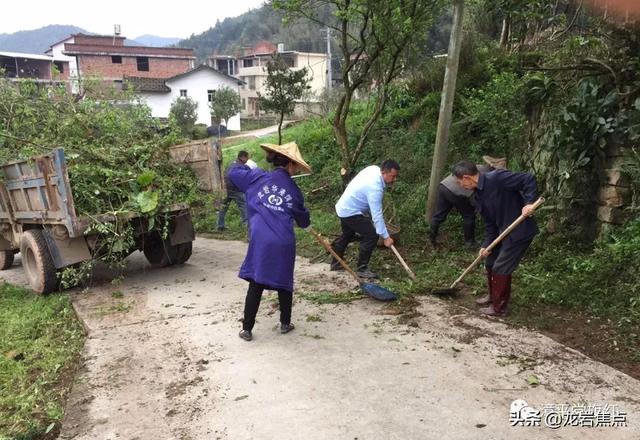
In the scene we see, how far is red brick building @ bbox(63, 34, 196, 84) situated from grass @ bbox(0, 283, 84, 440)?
1756 inches

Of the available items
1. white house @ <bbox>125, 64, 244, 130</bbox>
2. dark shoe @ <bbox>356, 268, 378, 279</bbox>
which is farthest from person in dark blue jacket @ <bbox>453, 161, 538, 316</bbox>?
white house @ <bbox>125, 64, 244, 130</bbox>

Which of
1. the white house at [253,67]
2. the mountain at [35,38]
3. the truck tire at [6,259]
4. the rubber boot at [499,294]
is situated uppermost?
the mountain at [35,38]

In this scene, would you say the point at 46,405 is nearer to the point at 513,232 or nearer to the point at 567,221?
the point at 513,232

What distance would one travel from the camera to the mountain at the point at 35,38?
151 m

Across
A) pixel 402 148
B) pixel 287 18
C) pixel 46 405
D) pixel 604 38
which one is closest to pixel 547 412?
pixel 46 405

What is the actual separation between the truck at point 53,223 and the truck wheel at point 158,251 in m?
0.01

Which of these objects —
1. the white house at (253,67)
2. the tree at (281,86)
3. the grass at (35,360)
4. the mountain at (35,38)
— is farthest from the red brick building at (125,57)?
the mountain at (35,38)

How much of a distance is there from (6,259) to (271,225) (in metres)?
5.75

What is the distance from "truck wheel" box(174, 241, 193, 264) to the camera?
7.00 meters

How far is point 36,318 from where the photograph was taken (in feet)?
17.5

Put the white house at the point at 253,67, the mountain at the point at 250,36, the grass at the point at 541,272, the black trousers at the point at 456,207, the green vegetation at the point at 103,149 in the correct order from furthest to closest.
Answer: the mountain at the point at 250,36
the white house at the point at 253,67
the black trousers at the point at 456,207
the green vegetation at the point at 103,149
the grass at the point at 541,272

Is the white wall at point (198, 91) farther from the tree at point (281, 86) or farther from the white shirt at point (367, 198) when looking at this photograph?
the white shirt at point (367, 198)

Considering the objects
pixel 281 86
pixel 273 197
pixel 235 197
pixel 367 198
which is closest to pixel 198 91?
pixel 281 86

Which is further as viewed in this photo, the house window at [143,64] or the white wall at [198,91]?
the house window at [143,64]
